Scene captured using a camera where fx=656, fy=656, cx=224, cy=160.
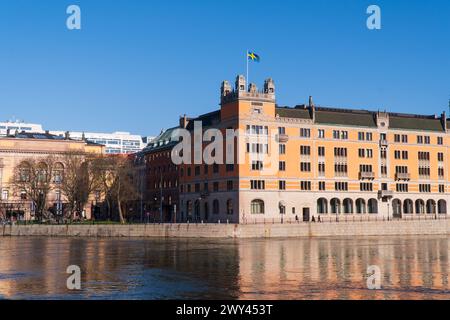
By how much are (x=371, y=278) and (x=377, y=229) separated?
7750 centimetres

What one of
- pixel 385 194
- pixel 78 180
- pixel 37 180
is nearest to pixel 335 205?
pixel 385 194

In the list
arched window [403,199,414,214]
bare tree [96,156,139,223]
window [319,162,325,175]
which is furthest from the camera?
arched window [403,199,414,214]

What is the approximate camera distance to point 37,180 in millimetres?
146750

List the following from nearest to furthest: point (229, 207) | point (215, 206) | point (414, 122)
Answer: point (229, 207)
point (215, 206)
point (414, 122)

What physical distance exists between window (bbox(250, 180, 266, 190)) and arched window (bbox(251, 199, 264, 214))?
254 centimetres

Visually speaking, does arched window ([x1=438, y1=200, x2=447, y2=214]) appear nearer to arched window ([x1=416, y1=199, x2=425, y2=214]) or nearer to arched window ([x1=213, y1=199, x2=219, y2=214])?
arched window ([x1=416, y1=199, x2=425, y2=214])

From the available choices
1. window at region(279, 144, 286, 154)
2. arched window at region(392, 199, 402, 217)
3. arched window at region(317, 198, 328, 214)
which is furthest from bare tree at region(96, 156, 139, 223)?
arched window at region(392, 199, 402, 217)

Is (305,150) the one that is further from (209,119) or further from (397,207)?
(397,207)

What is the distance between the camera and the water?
146 ft

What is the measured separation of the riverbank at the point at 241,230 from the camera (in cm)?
11538

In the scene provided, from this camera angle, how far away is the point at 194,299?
4184 centimetres

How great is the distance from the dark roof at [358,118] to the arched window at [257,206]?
60.9ft

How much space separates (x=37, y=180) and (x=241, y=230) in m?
55.3
